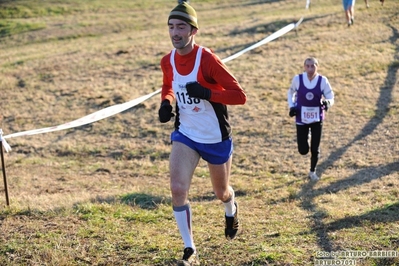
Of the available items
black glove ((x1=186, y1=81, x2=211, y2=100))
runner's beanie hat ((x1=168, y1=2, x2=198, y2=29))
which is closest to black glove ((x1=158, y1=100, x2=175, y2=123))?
black glove ((x1=186, y1=81, x2=211, y2=100))

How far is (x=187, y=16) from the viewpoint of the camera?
5.12 metres

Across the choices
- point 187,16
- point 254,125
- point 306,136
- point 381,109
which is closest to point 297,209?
point 306,136

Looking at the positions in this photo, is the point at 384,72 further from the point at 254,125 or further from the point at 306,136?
the point at 306,136

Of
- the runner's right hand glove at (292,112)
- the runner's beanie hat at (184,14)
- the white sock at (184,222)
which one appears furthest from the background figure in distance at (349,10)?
the white sock at (184,222)

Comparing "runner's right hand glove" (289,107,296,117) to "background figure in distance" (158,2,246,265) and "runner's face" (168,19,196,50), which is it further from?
"runner's face" (168,19,196,50)

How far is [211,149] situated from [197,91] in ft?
1.89

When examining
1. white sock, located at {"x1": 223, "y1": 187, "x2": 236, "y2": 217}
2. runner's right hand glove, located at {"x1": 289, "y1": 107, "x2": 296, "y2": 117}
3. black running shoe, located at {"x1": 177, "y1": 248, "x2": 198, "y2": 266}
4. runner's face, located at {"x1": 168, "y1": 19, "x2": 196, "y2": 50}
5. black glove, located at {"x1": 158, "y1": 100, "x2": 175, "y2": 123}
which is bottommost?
black running shoe, located at {"x1": 177, "y1": 248, "x2": 198, "y2": 266}

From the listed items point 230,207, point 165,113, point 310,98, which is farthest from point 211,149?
point 310,98

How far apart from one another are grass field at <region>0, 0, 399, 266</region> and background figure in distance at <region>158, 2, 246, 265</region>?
2.05ft

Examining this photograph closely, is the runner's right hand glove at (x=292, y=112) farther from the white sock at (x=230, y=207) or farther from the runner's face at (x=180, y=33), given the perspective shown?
the runner's face at (x=180, y=33)

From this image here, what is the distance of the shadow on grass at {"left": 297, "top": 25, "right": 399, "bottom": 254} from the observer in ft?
20.9

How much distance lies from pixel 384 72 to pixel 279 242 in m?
11.0

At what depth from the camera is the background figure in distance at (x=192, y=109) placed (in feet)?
16.6

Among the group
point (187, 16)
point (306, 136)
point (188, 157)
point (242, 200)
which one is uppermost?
point (187, 16)
